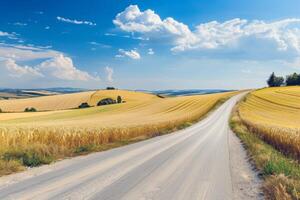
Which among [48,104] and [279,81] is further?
[279,81]

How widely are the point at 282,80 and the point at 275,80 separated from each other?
11.2 ft

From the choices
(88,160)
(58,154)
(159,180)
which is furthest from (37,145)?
(159,180)

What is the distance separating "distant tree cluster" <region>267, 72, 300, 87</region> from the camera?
563 ft

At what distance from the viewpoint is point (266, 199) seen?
810cm

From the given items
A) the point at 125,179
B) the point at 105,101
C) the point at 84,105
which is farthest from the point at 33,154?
the point at 105,101

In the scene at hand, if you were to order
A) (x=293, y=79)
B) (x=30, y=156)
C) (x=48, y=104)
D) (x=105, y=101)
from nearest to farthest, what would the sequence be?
(x=30, y=156), (x=105, y=101), (x=48, y=104), (x=293, y=79)

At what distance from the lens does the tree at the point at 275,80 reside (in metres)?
181

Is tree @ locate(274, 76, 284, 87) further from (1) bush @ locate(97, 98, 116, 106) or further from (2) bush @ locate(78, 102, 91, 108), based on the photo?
(2) bush @ locate(78, 102, 91, 108)

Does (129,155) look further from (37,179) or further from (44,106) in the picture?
(44,106)

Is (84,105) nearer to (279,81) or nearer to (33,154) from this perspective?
(33,154)

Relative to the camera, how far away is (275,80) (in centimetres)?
18162

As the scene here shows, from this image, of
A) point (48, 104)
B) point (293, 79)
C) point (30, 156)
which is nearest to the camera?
point (30, 156)

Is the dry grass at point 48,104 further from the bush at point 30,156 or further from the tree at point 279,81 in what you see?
the bush at point 30,156

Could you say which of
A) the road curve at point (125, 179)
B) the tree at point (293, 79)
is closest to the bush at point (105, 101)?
the tree at point (293, 79)
